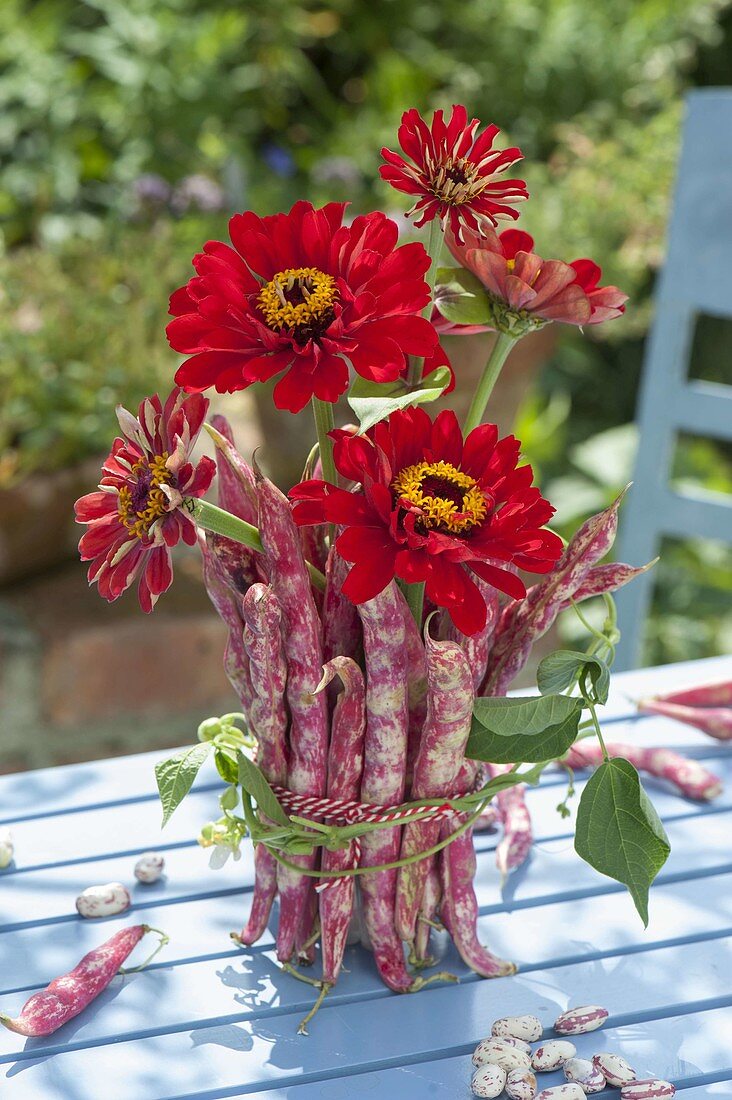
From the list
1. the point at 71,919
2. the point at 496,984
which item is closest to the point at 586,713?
the point at 496,984

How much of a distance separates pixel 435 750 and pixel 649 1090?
0.75 feet

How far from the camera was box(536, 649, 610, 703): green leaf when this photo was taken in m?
0.76

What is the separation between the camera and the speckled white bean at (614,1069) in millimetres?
762

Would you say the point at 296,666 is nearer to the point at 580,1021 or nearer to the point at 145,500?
the point at 145,500

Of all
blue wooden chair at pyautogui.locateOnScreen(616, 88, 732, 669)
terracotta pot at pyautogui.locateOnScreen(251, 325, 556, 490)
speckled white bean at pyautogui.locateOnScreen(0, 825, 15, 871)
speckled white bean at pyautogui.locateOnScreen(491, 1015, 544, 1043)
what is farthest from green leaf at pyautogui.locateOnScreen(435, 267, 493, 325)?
terracotta pot at pyautogui.locateOnScreen(251, 325, 556, 490)

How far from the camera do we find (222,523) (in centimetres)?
75

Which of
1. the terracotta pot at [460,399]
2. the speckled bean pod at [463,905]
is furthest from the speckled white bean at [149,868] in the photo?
the terracotta pot at [460,399]

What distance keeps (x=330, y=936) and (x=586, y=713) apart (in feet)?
1.60

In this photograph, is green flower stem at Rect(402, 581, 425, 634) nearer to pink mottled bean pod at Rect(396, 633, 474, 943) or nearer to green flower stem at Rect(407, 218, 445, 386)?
pink mottled bean pod at Rect(396, 633, 474, 943)

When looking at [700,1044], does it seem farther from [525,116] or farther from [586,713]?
[525,116]

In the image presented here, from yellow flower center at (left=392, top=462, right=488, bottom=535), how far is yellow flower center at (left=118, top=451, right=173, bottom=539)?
5.1 inches

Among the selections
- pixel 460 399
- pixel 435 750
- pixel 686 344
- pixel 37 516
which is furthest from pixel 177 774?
pixel 460 399

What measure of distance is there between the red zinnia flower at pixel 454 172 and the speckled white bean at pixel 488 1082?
1.61ft

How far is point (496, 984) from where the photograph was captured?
2.84ft
